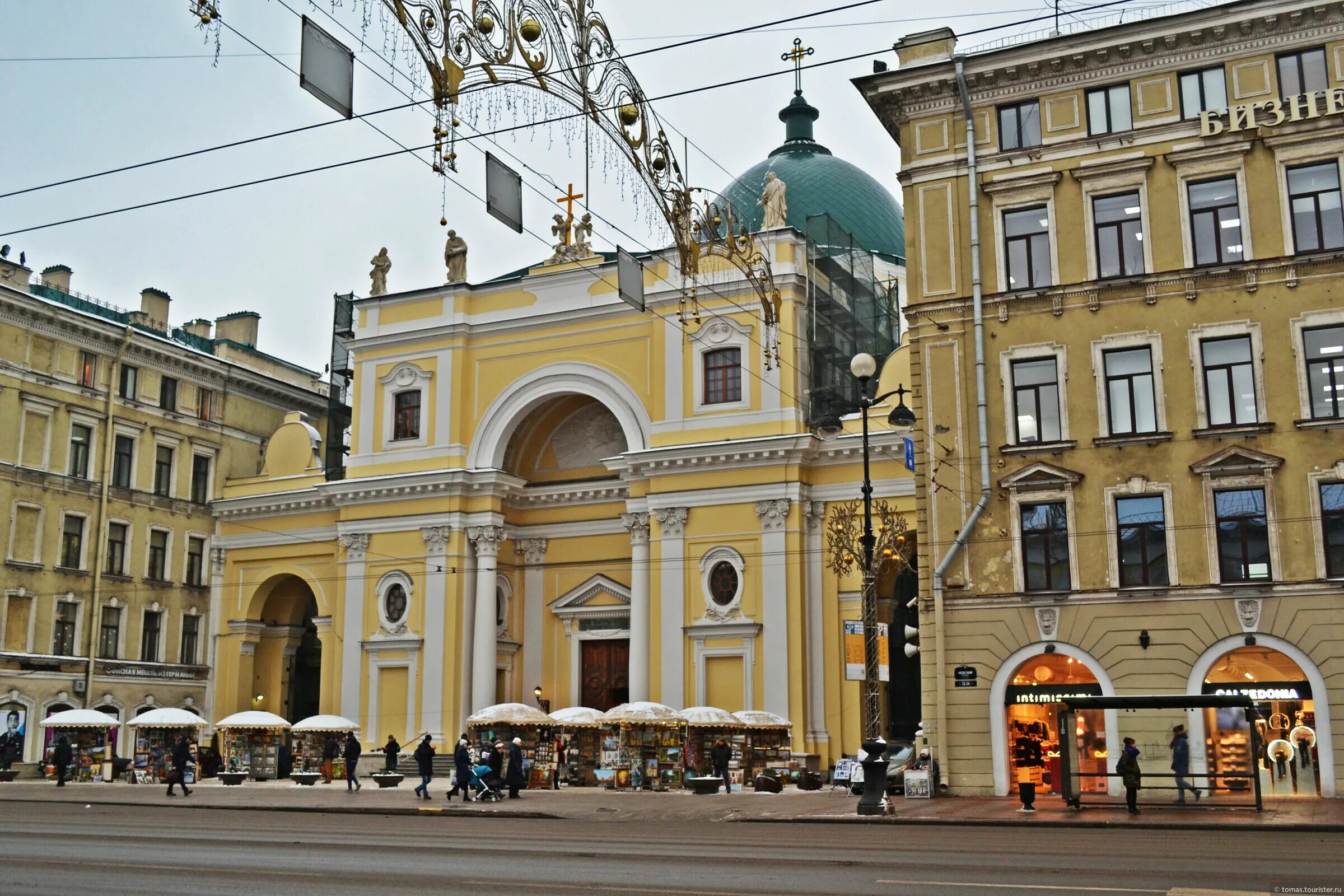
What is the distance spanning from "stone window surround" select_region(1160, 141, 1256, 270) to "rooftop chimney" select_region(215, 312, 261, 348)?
3967cm

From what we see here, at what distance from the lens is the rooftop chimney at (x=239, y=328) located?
190 ft

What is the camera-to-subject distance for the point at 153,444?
49.6 m

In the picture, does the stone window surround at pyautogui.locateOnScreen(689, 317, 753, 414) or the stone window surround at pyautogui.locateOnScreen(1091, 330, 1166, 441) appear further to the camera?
the stone window surround at pyautogui.locateOnScreen(689, 317, 753, 414)

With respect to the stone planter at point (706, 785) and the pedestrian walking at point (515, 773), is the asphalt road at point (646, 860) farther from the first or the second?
the stone planter at point (706, 785)

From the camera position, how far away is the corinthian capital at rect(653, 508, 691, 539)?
4234cm

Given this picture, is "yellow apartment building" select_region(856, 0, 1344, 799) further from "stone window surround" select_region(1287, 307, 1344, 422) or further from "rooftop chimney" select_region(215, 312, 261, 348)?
"rooftop chimney" select_region(215, 312, 261, 348)

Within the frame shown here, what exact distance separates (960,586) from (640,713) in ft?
34.9

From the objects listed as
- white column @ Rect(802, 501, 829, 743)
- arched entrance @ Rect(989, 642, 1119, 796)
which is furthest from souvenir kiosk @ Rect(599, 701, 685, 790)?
arched entrance @ Rect(989, 642, 1119, 796)

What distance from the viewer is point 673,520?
4244 centimetres

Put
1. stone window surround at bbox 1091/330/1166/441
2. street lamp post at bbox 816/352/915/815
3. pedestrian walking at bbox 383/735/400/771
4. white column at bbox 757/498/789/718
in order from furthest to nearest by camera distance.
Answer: white column at bbox 757/498/789/718
pedestrian walking at bbox 383/735/400/771
stone window surround at bbox 1091/330/1166/441
street lamp post at bbox 816/352/915/815

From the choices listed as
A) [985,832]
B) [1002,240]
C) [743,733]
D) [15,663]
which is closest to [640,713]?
[743,733]

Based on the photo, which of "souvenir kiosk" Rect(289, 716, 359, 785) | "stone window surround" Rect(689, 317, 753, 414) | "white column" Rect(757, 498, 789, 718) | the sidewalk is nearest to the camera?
the sidewalk

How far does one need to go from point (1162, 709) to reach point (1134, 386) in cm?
683

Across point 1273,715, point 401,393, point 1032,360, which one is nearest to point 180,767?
point 401,393
